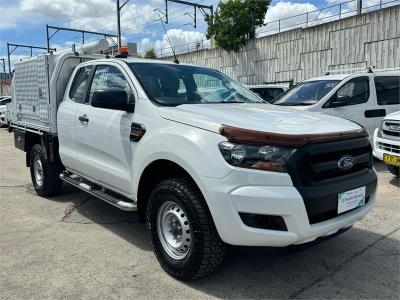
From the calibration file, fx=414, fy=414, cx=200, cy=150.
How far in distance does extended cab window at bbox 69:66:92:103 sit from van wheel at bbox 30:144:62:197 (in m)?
1.22

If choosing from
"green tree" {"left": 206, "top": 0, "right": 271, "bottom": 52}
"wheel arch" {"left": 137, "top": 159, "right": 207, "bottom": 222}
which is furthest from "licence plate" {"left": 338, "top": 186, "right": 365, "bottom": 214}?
"green tree" {"left": 206, "top": 0, "right": 271, "bottom": 52}

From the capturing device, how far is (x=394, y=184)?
691cm

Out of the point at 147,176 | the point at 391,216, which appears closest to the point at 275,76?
the point at 391,216

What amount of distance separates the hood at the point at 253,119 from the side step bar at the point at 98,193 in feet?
3.37

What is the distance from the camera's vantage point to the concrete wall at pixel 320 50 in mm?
17844

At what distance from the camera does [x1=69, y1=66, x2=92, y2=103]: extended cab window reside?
16.8 feet

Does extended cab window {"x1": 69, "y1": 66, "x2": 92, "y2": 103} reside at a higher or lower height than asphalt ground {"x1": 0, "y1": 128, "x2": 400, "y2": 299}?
higher

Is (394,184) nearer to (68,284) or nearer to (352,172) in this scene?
(352,172)

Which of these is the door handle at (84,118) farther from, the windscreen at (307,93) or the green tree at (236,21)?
the green tree at (236,21)

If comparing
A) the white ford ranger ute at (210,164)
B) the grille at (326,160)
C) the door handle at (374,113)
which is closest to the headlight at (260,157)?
the white ford ranger ute at (210,164)

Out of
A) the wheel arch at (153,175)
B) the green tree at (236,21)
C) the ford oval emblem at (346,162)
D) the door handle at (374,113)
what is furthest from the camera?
the green tree at (236,21)

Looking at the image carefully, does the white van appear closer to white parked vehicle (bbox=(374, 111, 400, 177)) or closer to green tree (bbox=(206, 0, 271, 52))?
white parked vehicle (bbox=(374, 111, 400, 177))

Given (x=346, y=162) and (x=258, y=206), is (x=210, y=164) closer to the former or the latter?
(x=258, y=206)

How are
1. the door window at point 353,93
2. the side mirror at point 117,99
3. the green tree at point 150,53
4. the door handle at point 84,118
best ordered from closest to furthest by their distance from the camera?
the side mirror at point 117,99
the door handle at point 84,118
the door window at point 353,93
the green tree at point 150,53
